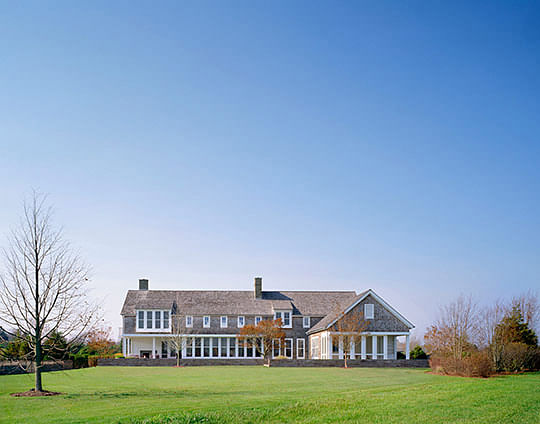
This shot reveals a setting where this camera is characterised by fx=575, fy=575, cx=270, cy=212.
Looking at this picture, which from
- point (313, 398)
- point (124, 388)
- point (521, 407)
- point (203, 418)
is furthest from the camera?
point (124, 388)

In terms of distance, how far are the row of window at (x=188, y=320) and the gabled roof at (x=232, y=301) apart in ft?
1.60

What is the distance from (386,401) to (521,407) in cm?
356

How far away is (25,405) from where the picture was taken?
53.7 ft

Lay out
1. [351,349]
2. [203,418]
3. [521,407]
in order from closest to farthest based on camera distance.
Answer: [203,418], [521,407], [351,349]

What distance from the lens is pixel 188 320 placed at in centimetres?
5409

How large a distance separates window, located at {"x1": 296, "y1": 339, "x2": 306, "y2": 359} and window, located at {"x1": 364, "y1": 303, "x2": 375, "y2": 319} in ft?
33.6

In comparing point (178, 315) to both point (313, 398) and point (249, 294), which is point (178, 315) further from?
point (313, 398)

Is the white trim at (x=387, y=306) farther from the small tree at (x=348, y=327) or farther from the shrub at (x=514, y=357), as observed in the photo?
the shrub at (x=514, y=357)

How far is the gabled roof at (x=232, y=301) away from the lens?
178 ft

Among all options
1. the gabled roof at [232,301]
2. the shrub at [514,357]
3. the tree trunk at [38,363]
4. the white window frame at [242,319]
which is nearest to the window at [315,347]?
the gabled roof at [232,301]

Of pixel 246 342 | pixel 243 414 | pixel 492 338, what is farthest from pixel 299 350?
pixel 243 414

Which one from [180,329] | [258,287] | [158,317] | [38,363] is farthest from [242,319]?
[38,363]

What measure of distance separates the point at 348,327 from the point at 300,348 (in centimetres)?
1251

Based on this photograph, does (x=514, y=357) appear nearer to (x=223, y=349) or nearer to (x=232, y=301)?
(x=223, y=349)
